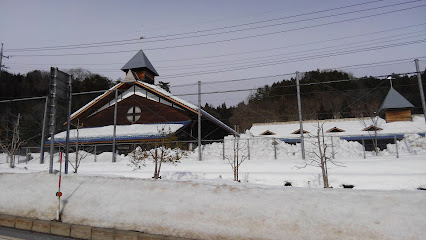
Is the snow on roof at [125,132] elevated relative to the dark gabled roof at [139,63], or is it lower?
lower

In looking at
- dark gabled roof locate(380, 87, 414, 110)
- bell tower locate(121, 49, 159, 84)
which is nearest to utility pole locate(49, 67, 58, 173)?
bell tower locate(121, 49, 159, 84)

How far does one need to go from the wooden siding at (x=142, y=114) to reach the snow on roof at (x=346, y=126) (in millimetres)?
13989

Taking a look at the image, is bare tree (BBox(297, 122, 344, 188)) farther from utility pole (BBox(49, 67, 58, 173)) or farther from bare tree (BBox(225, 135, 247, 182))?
utility pole (BBox(49, 67, 58, 173))

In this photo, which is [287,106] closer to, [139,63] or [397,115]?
[397,115]

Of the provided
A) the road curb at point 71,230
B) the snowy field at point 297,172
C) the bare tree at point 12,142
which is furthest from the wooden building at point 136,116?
the road curb at point 71,230

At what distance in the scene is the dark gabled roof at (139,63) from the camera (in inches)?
1243

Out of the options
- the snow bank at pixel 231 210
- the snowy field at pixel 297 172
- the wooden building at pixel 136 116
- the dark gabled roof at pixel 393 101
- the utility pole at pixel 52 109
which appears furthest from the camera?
the dark gabled roof at pixel 393 101

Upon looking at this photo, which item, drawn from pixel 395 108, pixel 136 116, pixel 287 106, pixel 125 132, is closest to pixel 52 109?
pixel 125 132

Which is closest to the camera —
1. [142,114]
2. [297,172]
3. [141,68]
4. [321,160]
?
[321,160]

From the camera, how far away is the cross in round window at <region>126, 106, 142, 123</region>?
25984mm

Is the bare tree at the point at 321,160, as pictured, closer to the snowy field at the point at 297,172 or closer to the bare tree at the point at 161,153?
the snowy field at the point at 297,172

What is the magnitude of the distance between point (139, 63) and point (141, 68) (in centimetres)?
73

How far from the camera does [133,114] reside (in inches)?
1030

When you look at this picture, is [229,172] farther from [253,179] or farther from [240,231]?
[240,231]
